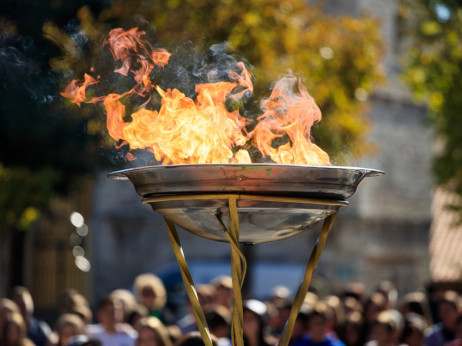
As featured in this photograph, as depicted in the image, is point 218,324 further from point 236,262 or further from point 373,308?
point 236,262

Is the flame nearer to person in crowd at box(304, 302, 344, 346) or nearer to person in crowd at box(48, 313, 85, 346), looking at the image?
person in crowd at box(304, 302, 344, 346)

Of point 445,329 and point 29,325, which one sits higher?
point 445,329

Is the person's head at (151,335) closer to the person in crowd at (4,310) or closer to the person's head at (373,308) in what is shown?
the person in crowd at (4,310)

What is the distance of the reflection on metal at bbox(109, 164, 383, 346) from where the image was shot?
3277 millimetres

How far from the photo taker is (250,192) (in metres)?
3.33

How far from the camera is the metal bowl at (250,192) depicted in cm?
327

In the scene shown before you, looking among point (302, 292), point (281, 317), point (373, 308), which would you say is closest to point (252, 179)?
point (302, 292)

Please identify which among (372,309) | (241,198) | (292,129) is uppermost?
(372,309)

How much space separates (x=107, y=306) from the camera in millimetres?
7945

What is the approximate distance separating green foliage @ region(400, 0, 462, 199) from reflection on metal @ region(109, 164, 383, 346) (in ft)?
44.3

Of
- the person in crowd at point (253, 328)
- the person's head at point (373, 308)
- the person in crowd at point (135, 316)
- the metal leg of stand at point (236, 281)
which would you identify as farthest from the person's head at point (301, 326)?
the metal leg of stand at point (236, 281)

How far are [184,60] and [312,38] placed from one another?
27.3 feet

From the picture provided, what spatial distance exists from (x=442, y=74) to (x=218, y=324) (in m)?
10.9

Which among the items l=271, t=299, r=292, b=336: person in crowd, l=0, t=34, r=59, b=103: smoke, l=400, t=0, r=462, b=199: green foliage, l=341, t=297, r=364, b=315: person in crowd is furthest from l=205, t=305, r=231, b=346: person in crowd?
l=400, t=0, r=462, b=199: green foliage
